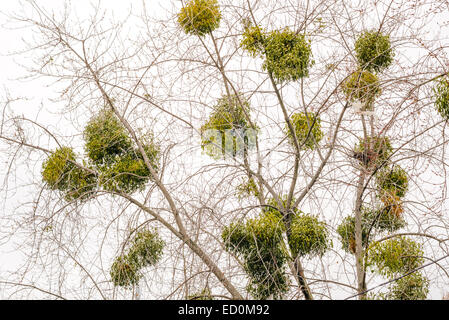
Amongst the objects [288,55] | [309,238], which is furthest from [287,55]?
[309,238]

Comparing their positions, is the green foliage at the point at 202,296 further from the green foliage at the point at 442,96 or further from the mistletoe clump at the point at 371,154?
the green foliage at the point at 442,96

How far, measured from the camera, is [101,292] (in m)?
4.13

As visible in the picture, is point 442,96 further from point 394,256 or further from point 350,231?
point 350,231

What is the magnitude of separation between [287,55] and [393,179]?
60.0 inches

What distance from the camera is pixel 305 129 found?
4.24 meters

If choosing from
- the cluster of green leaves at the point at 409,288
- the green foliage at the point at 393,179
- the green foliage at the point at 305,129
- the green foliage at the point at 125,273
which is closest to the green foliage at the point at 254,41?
the green foliage at the point at 305,129

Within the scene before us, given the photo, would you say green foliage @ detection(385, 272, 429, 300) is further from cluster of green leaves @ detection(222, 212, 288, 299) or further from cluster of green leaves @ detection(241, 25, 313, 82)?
cluster of green leaves @ detection(241, 25, 313, 82)

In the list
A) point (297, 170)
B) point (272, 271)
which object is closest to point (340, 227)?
point (297, 170)

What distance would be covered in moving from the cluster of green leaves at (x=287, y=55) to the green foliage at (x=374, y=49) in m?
0.48

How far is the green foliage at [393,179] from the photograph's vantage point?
4.43 metres

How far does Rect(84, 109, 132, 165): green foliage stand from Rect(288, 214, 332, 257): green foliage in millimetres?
1524
